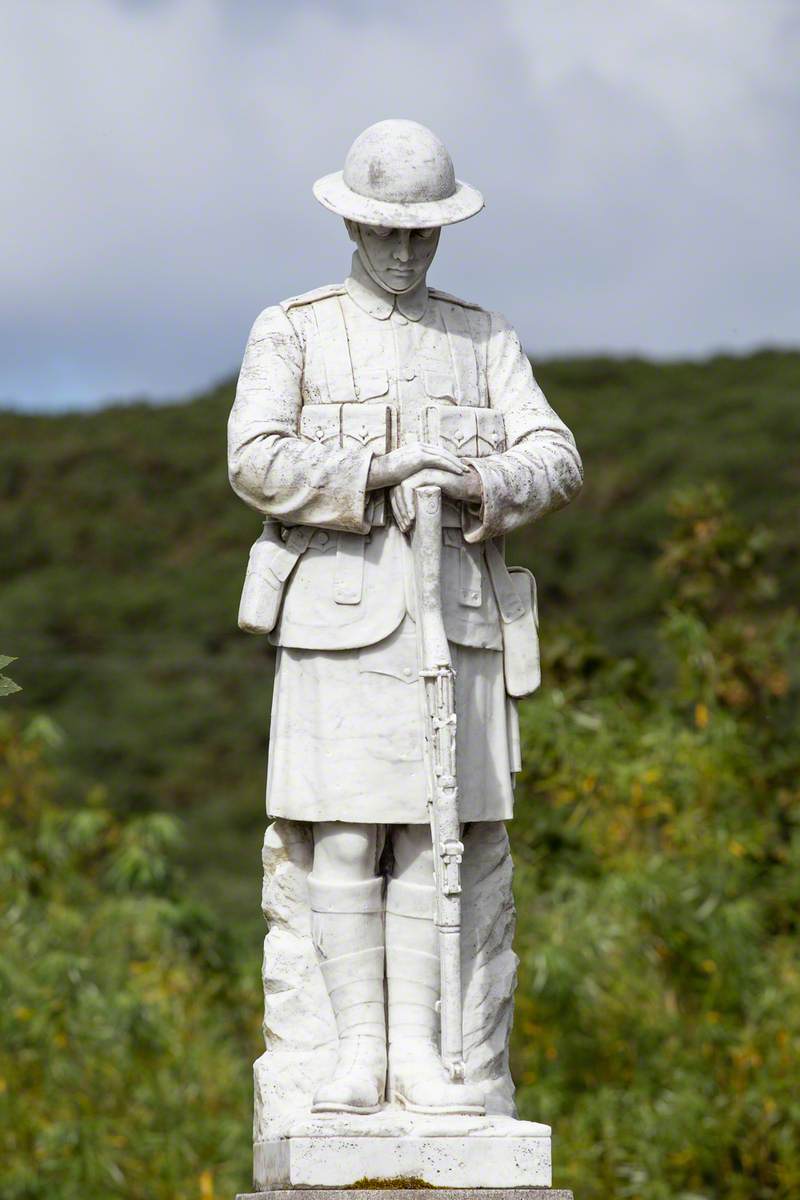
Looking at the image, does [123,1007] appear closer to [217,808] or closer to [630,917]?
[630,917]

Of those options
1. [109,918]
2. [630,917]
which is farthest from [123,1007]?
[630,917]

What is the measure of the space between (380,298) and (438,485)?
2.37 feet

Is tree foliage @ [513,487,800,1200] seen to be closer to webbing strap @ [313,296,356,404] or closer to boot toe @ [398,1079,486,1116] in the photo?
boot toe @ [398,1079,486,1116]

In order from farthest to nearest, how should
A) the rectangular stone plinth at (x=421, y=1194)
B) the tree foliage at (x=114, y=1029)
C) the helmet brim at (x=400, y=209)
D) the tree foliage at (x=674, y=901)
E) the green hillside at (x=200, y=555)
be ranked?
1. the green hillside at (x=200, y=555)
2. the tree foliage at (x=114, y=1029)
3. the tree foliage at (x=674, y=901)
4. the helmet brim at (x=400, y=209)
5. the rectangular stone plinth at (x=421, y=1194)

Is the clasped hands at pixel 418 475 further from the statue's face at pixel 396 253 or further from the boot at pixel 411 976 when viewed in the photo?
the boot at pixel 411 976

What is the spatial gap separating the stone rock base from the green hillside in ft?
68.9

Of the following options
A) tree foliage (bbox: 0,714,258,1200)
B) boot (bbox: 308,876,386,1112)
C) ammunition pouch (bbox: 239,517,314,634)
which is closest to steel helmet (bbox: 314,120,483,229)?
ammunition pouch (bbox: 239,517,314,634)

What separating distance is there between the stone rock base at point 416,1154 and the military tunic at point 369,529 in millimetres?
922

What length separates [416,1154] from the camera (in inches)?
287

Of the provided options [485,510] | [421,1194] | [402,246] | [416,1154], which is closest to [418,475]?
[485,510]

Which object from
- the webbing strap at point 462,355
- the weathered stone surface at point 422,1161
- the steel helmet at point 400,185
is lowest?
the weathered stone surface at point 422,1161

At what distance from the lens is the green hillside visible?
113ft

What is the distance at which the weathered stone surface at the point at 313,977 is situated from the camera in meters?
7.86

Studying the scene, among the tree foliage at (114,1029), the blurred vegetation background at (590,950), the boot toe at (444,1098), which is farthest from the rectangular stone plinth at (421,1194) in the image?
the tree foliage at (114,1029)
